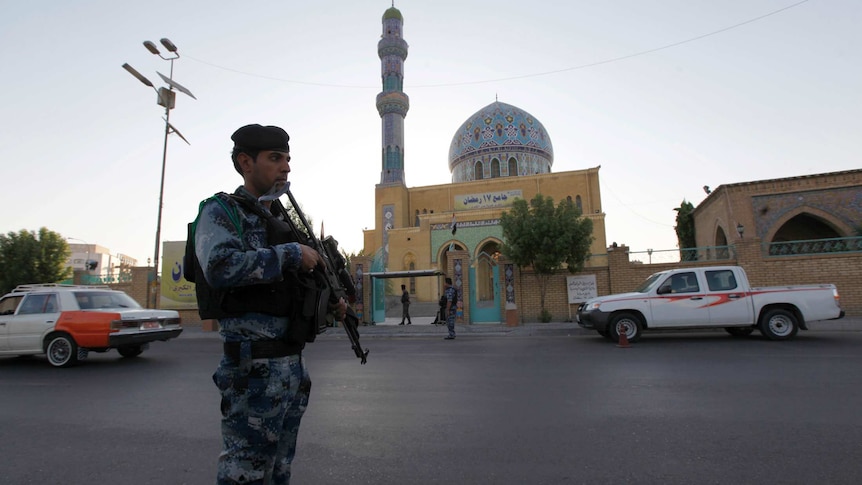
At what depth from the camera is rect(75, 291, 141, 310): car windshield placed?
8273mm

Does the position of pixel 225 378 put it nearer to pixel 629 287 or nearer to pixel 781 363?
pixel 781 363

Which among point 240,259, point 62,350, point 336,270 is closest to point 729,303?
point 336,270

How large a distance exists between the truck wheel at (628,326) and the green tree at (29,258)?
78.5ft

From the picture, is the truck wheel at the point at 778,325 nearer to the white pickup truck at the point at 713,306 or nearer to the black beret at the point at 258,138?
the white pickup truck at the point at 713,306

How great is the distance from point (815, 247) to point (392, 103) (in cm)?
3045

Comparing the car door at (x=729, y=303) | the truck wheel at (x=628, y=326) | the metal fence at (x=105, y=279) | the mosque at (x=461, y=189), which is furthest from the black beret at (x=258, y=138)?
the metal fence at (x=105, y=279)

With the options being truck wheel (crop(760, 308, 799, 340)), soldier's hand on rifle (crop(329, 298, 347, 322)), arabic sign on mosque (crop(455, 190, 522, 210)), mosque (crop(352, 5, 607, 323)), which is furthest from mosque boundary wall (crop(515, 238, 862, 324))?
arabic sign on mosque (crop(455, 190, 522, 210))

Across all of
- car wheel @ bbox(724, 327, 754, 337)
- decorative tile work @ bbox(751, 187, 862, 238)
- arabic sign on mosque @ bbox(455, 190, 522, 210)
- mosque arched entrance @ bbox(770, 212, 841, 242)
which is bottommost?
car wheel @ bbox(724, 327, 754, 337)

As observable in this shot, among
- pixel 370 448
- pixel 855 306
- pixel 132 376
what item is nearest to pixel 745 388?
pixel 370 448

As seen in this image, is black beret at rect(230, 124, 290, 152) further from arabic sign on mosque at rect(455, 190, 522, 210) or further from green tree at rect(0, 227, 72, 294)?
arabic sign on mosque at rect(455, 190, 522, 210)

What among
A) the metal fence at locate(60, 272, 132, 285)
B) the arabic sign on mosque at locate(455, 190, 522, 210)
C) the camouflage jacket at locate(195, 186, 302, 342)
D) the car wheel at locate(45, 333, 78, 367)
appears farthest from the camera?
the arabic sign on mosque at locate(455, 190, 522, 210)

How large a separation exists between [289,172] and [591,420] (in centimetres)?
333

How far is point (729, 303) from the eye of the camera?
9.66 meters

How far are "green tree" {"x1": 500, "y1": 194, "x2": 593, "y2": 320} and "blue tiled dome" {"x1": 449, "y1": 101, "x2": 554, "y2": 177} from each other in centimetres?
2183
